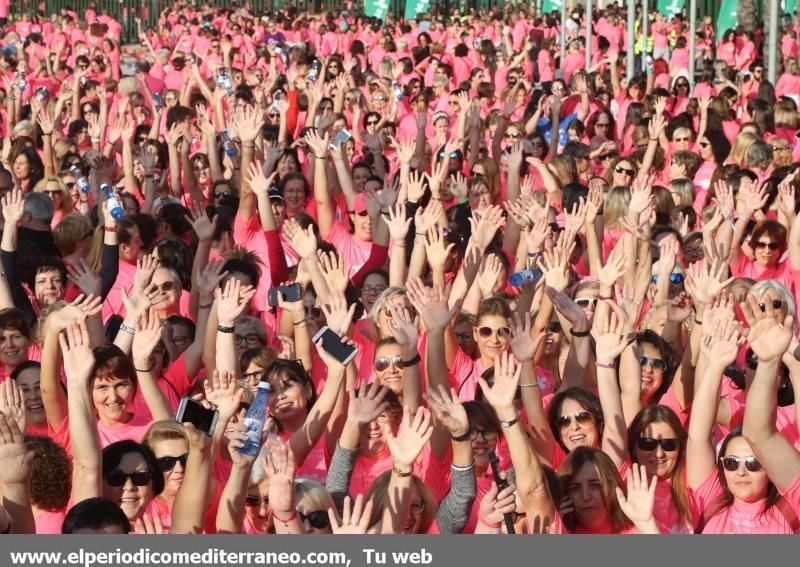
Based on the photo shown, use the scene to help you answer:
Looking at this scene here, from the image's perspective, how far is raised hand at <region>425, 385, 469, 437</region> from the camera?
5141 mm

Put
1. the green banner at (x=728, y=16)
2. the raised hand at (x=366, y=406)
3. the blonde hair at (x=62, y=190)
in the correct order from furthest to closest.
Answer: the green banner at (x=728, y=16) < the blonde hair at (x=62, y=190) < the raised hand at (x=366, y=406)

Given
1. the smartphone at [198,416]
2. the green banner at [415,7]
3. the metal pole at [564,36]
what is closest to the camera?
the smartphone at [198,416]

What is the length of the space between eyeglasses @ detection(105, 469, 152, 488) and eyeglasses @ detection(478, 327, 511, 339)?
6.40 ft

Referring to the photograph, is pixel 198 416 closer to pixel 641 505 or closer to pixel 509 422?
pixel 509 422

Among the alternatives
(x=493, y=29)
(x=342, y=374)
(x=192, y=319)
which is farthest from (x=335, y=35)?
(x=342, y=374)

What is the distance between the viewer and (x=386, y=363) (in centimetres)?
628

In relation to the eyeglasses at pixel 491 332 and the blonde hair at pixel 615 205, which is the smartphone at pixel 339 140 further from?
the eyeglasses at pixel 491 332

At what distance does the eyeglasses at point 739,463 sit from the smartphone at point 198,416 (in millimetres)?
1729

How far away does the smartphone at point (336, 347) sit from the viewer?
19.0ft

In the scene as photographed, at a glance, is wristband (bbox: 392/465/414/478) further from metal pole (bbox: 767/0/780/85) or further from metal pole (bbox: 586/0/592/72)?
metal pole (bbox: 586/0/592/72)

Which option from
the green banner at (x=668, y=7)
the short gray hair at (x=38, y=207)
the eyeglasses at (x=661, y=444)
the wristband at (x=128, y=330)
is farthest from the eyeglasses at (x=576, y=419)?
the green banner at (x=668, y=7)

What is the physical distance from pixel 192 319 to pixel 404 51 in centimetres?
1437

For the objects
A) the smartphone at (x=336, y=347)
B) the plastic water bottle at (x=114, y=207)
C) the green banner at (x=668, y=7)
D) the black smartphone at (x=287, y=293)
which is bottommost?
the green banner at (x=668, y=7)

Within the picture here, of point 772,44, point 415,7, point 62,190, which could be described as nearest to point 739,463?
point 62,190
